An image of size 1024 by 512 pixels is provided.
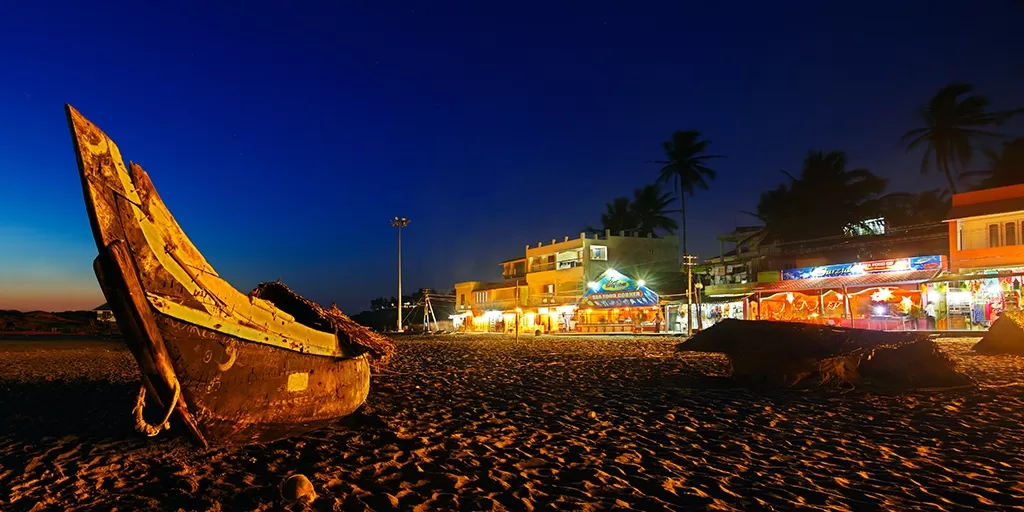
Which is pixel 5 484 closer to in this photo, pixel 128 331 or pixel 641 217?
pixel 128 331

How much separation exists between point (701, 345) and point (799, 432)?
439 cm

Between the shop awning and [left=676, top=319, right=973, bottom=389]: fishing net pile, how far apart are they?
18609 millimetres

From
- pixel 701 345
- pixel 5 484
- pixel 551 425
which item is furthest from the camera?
pixel 701 345

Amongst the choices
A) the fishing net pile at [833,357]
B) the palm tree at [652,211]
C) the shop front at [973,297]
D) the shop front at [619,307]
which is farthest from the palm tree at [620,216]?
the fishing net pile at [833,357]

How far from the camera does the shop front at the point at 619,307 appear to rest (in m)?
36.8

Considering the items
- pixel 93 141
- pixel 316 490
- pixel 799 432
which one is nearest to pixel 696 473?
pixel 799 432

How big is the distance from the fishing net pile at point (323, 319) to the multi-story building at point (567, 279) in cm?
→ 3451

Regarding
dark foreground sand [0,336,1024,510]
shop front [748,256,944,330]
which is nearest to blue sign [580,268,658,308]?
shop front [748,256,944,330]

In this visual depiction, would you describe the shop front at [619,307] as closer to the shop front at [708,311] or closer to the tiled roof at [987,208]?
the shop front at [708,311]

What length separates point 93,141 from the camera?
15.1 feet

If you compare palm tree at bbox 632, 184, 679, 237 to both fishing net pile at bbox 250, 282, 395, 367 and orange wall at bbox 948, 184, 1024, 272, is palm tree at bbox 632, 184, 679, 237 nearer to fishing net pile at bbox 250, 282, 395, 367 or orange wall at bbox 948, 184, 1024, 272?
orange wall at bbox 948, 184, 1024, 272

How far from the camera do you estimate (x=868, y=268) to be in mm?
28094

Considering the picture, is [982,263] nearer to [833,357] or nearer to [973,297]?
[973,297]

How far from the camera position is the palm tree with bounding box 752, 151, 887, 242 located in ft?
135
